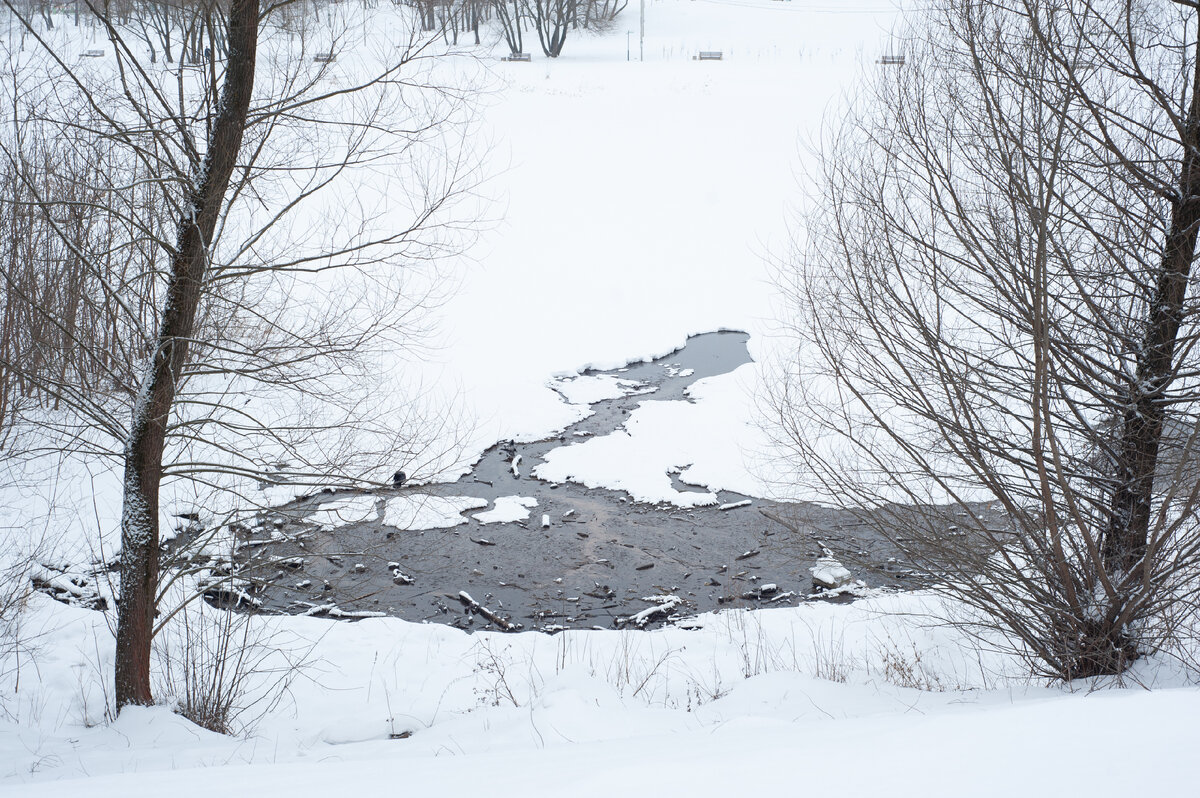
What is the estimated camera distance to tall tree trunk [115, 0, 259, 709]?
17.8 feet

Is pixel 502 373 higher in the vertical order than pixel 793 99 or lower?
lower

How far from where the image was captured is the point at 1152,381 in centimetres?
534

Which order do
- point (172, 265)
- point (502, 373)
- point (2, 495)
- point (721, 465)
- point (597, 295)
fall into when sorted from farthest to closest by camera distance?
1. point (597, 295)
2. point (502, 373)
3. point (721, 465)
4. point (2, 495)
5. point (172, 265)

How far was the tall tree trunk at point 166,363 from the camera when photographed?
5430mm

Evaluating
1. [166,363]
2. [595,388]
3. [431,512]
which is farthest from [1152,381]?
[595,388]

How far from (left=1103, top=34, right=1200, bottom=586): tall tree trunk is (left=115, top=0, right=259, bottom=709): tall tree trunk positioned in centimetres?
642

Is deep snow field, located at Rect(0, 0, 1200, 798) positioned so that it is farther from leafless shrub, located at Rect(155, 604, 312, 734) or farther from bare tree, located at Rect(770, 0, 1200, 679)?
bare tree, located at Rect(770, 0, 1200, 679)

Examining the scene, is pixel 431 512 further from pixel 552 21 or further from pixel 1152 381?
pixel 552 21

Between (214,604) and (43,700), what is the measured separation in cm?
224

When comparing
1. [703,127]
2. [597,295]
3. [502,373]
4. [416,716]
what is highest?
[703,127]

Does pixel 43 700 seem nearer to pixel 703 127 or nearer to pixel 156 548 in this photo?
pixel 156 548

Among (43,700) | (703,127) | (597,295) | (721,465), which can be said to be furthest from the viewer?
(703,127)

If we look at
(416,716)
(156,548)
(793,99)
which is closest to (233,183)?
(156,548)

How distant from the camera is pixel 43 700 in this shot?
6379 mm
